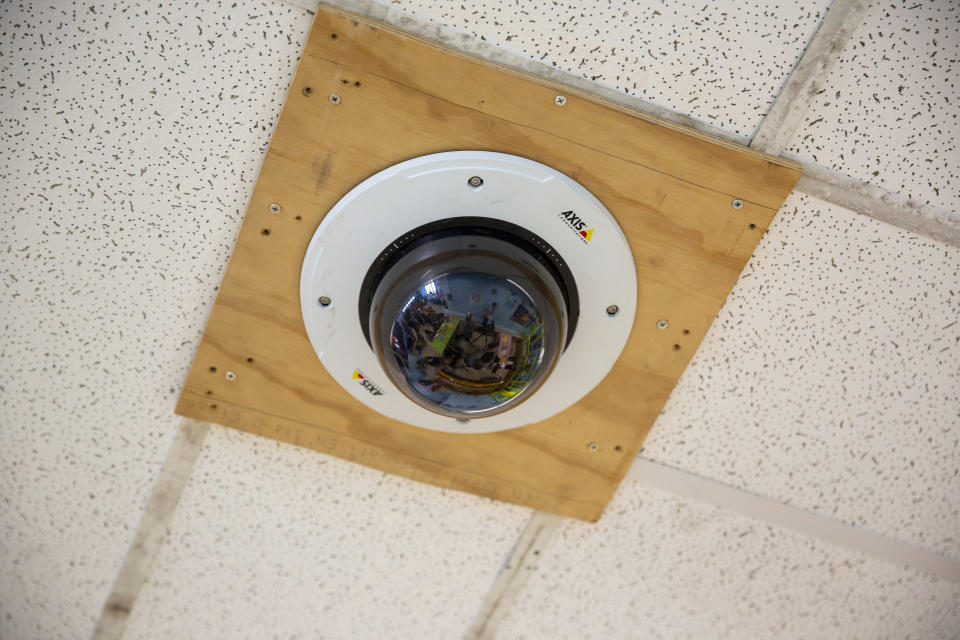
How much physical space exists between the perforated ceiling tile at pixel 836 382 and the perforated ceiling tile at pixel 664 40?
121mm

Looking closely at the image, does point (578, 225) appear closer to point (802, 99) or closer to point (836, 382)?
point (802, 99)

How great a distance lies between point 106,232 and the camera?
0.55 metres

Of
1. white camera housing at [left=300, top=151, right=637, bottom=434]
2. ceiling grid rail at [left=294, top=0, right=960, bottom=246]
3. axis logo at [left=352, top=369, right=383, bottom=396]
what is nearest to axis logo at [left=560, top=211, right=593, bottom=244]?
white camera housing at [left=300, top=151, right=637, bottom=434]

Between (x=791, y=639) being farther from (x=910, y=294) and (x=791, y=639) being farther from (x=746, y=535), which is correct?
(x=910, y=294)

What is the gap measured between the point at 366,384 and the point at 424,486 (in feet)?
0.52

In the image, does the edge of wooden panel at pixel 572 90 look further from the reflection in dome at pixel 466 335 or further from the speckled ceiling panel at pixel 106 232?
the reflection in dome at pixel 466 335

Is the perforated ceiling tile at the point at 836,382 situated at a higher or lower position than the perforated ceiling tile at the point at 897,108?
lower

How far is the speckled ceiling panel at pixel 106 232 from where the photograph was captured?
49cm

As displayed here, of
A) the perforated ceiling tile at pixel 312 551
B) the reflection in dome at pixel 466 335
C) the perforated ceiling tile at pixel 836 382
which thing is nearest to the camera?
the reflection in dome at pixel 466 335

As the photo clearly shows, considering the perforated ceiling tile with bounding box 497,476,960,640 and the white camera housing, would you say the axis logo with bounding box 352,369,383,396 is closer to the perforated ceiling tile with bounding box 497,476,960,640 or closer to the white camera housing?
the white camera housing

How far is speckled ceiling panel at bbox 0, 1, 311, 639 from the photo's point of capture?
0.49 metres

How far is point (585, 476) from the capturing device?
63 centimetres

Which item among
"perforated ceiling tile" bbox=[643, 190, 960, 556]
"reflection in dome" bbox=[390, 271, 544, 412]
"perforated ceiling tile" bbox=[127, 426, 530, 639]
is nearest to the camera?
"reflection in dome" bbox=[390, 271, 544, 412]

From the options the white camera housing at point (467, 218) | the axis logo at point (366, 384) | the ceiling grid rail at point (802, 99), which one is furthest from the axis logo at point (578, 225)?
the axis logo at point (366, 384)
